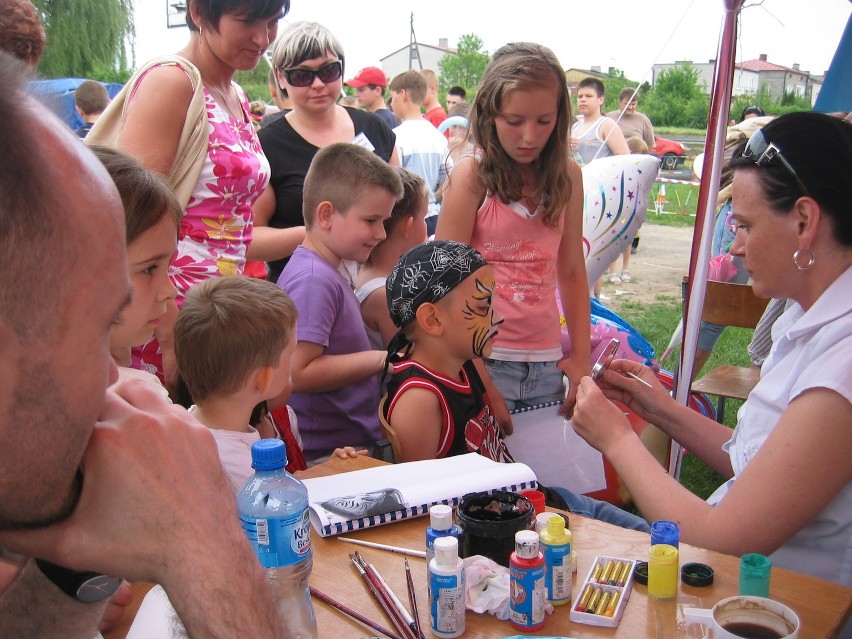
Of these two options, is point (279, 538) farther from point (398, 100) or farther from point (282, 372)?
point (398, 100)

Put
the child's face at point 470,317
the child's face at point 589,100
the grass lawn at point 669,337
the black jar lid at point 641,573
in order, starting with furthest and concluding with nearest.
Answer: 1. the child's face at point 589,100
2. the grass lawn at point 669,337
3. the child's face at point 470,317
4. the black jar lid at point 641,573

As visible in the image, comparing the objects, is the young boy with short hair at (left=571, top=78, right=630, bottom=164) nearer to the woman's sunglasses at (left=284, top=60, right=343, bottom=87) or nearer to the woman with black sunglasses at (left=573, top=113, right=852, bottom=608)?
the woman's sunglasses at (left=284, top=60, right=343, bottom=87)

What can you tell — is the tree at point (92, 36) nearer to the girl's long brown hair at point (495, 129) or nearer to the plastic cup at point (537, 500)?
the girl's long brown hair at point (495, 129)

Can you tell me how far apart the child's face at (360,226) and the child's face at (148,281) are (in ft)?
3.29

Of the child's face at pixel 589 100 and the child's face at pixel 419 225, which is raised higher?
the child's face at pixel 589 100

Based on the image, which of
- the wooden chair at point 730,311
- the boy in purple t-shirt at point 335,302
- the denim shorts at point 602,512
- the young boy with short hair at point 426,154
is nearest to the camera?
the denim shorts at point 602,512

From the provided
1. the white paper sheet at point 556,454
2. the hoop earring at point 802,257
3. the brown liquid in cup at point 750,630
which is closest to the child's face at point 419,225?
the white paper sheet at point 556,454

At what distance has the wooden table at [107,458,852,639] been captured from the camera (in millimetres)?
1331

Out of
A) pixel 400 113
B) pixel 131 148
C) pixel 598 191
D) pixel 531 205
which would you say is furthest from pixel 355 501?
pixel 400 113

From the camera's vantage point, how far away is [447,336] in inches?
97.6

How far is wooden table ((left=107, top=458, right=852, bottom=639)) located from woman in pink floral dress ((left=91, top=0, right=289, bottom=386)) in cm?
91

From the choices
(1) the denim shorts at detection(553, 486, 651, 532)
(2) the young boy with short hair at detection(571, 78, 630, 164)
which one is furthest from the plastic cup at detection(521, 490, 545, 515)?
(2) the young boy with short hair at detection(571, 78, 630, 164)

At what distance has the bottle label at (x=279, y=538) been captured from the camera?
4.22 ft

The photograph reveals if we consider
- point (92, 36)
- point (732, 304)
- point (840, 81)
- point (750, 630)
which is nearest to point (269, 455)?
point (750, 630)
